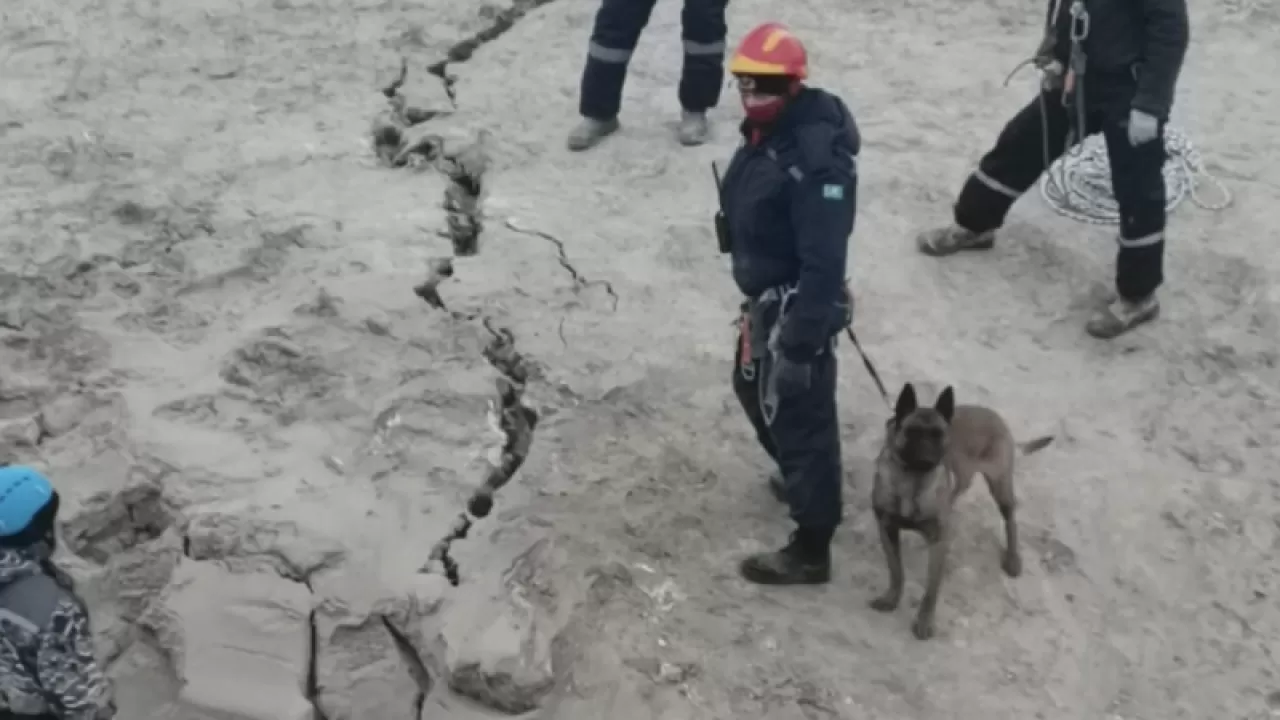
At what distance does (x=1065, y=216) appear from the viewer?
600cm

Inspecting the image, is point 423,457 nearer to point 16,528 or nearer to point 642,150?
point 16,528

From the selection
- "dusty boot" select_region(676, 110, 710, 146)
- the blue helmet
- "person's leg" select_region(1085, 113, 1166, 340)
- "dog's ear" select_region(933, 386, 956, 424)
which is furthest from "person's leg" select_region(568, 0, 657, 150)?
the blue helmet

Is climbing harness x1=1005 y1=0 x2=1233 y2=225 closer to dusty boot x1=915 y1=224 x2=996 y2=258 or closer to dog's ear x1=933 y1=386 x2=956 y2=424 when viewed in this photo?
dusty boot x1=915 y1=224 x2=996 y2=258

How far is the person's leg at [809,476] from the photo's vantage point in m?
3.91

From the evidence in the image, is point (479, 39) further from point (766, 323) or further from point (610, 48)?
point (766, 323)

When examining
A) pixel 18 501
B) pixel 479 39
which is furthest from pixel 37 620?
pixel 479 39

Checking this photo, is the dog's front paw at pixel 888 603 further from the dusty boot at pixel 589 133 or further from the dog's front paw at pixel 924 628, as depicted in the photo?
the dusty boot at pixel 589 133

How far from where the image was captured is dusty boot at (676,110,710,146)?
651 cm

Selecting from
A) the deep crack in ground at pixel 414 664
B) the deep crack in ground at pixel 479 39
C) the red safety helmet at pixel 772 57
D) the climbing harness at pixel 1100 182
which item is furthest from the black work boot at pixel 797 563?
the deep crack in ground at pixel 479 39

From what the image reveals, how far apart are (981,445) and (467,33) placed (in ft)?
15.6

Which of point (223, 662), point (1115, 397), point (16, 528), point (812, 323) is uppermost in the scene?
point (812, 323)

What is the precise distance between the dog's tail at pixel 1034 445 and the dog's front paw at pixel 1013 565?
47cm

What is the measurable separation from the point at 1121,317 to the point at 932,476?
1907 mm

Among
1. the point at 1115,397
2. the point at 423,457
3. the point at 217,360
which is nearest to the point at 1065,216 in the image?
the point at 1115,397
